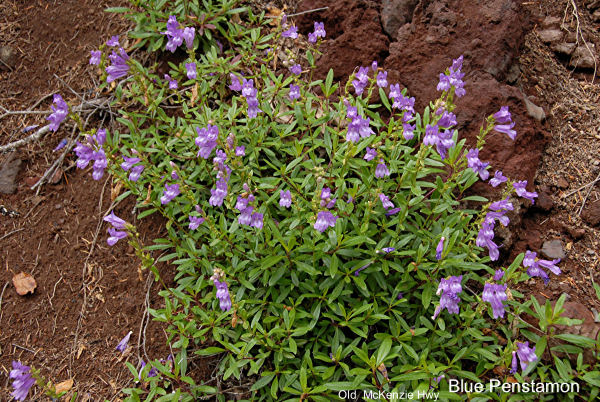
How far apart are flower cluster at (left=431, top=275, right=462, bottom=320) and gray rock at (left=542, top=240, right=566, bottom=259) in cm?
129

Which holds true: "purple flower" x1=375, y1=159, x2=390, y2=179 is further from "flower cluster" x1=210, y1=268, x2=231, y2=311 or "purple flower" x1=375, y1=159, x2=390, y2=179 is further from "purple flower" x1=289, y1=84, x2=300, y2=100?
"flower cluster" x1=210, y1=268, x2=231, y2=311

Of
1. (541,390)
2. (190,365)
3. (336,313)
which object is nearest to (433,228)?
(336,313)

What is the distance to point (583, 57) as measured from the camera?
17.0 ft

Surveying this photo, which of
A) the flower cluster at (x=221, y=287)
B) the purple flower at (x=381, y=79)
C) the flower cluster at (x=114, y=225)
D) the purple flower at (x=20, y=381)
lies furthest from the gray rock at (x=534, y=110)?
the purple flower at (x=20, y=381)

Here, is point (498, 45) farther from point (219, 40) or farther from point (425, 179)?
point (219, 40)

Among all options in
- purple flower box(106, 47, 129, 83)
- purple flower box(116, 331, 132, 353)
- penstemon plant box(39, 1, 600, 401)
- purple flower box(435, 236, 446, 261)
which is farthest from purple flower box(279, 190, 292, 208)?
purple flower box(106, 47, 129, 83)

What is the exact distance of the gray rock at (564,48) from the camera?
17.1 ft

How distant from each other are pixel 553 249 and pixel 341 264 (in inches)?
78.3

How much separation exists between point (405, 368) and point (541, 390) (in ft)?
3.28

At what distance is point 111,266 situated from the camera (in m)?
4.71

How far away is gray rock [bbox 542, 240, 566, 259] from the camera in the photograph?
424 centimetres

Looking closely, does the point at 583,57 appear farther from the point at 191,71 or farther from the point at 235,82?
the point at 191,71

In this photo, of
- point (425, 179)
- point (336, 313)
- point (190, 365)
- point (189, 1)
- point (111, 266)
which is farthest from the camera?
point (189, 1)

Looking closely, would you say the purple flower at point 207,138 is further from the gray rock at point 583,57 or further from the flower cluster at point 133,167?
the gray rock at point 583,57
